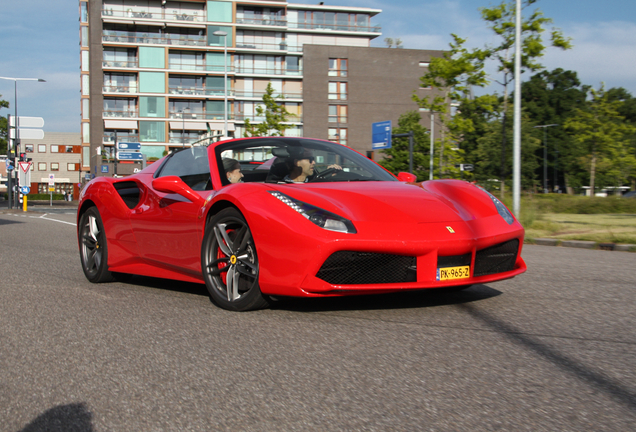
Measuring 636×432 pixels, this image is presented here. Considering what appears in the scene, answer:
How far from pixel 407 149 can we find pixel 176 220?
53.0m

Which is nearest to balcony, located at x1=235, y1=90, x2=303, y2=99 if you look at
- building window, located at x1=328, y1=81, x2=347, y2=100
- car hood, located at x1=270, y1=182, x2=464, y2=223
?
building window, located at x1=328, y1=81, x2=347, y2=100

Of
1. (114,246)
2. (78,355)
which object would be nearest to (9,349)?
(78,355)

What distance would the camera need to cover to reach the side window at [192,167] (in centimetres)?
498

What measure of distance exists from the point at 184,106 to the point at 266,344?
67.0 m

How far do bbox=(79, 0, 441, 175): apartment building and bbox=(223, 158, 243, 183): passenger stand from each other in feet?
201

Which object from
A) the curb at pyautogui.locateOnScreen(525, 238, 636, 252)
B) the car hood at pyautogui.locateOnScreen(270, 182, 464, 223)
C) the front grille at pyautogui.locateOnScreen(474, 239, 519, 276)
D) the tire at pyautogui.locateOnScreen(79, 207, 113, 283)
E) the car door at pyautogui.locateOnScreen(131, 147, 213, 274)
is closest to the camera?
the car hood at pyautogui.locateOnScreen(270, 182, 464, 223)

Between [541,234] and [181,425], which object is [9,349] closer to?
[181,425]

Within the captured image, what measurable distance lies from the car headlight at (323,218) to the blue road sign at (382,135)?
24.1 meters

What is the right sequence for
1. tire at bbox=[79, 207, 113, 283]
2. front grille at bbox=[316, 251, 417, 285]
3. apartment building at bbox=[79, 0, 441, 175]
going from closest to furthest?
front grille at bbox=[316, 251, 417, 285], tire at bbox=[79, 207, 113, 283], apartment building at bbox=[79, 0, 441, 175]

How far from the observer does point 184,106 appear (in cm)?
6781

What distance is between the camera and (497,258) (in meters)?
4.27

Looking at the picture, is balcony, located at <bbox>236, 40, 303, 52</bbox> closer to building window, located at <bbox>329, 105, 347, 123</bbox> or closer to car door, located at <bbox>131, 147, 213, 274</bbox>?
building window, located at <bbox>329, 105, 347, 123</bbox>

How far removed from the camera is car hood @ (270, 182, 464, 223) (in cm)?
401

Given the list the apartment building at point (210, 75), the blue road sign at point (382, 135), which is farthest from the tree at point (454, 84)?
the apartment building at point (210, 75)
